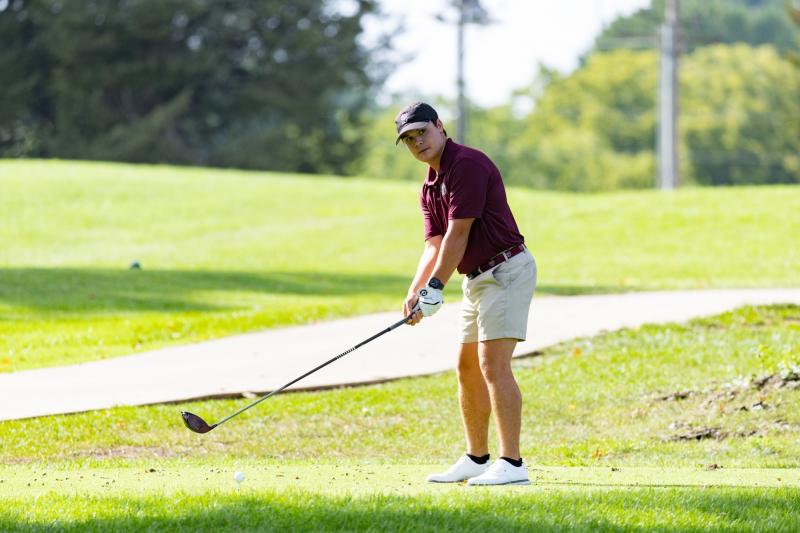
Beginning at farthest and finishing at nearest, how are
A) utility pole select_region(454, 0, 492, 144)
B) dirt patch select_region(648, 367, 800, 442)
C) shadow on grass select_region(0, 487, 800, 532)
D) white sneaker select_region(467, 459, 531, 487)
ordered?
utility pole select_region(454, 0, 492, 144)
dirt patch select_region(648, 367, 800, 442)
white sneaker select_region(467, 459, 531, 487)
shadow on grass select_region(0, 487, 800, 532)

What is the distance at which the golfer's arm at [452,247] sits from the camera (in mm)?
6613

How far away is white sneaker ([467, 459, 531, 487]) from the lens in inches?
264

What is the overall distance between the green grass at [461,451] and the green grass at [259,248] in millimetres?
2829

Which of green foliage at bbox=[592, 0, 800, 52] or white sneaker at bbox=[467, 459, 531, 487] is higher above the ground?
white sneaker at bbox=[467, 459, 531, 487]

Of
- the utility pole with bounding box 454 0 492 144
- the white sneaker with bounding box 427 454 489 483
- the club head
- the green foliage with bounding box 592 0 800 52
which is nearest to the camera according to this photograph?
the white sneaker with bounding box 427 454 489 483

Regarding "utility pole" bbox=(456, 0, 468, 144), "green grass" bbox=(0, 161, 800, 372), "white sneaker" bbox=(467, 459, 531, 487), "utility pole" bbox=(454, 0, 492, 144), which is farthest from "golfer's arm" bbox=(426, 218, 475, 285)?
"utility pole" bbox=(454, 0, 492, 144)

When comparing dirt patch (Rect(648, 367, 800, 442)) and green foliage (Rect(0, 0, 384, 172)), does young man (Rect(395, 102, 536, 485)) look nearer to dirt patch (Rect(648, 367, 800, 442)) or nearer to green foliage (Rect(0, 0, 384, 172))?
dirt patch (Rect(648, 367, 800, 442))

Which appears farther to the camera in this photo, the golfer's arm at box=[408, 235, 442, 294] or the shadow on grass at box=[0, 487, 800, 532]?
the golfer's arm at box=[408, 235, 442, 294]

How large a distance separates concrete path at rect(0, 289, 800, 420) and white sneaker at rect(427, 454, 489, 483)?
3.90 meters

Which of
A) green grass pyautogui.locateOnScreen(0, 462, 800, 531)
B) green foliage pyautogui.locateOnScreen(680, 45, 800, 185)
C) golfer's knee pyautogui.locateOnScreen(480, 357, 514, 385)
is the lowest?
green foliage pyautogui.locateOnScreen(680, 45, 800, 185)

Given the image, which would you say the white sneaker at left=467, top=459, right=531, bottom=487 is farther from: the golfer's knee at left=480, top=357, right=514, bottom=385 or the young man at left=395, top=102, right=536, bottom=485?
the golfer's knee at left=480, top=357, right=514, bottom=385

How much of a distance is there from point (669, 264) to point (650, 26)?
8132 cm

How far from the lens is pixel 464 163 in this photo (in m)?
6.59

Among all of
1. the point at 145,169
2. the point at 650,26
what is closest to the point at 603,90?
the point at 650,26
